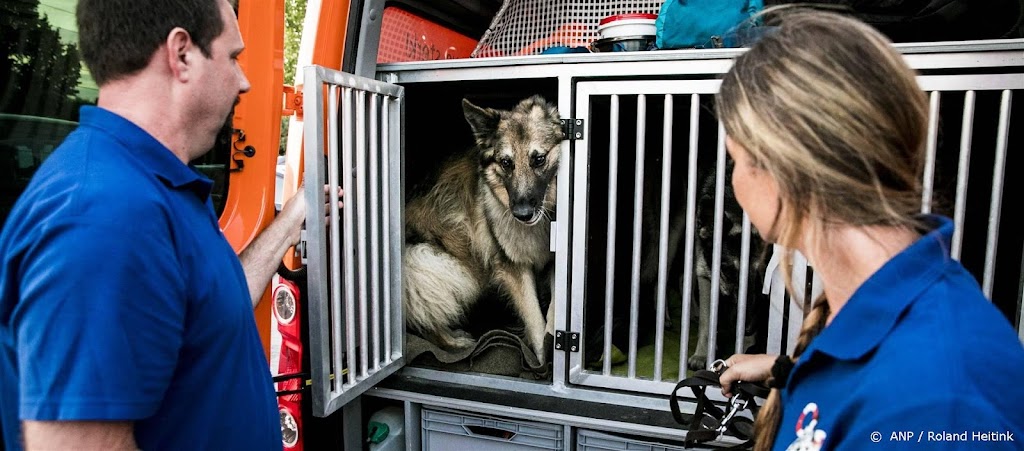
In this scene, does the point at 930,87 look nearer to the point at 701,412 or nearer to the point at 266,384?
the point at 701,412

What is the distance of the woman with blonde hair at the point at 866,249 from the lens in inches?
32.3

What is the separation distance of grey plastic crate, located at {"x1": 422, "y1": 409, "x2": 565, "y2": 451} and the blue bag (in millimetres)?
1611

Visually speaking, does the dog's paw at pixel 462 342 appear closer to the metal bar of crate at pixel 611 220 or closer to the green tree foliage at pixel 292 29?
the metal bar of crate at pixel 611 220

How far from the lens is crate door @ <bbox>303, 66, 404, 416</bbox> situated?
6.78 feet

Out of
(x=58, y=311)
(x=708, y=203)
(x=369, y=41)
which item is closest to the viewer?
(x=58, y=311)

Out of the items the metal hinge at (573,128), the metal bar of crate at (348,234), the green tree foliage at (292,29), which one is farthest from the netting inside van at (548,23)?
the green tree foliage at (292,29)

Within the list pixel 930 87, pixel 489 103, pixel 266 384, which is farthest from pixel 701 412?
pixel 489 103

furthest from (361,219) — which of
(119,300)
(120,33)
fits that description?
(119,300)

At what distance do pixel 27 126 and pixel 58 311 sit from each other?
3.52ft

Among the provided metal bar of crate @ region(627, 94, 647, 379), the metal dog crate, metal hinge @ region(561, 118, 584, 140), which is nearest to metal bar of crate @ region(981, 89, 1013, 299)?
the metal dog crate

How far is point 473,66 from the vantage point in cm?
256

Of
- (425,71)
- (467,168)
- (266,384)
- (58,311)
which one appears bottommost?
(266,384)

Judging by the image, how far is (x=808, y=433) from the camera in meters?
0.97

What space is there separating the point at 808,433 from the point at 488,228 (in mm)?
2832
